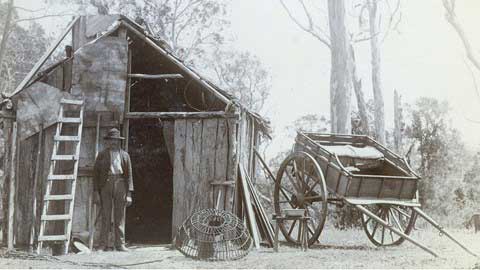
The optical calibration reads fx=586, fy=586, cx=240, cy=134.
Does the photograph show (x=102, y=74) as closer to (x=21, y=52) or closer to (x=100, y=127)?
(x=100, y=127)

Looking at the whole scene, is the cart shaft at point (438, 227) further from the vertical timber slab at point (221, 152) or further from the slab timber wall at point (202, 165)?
the vertical timber slab at point (221, 152)

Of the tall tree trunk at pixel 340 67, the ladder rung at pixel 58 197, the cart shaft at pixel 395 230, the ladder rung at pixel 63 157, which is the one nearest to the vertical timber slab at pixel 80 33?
the ladder rung at pixel 63 157

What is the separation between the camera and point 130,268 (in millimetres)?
7605

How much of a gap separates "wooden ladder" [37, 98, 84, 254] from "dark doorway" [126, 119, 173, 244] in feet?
12.0

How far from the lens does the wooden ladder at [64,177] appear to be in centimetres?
918

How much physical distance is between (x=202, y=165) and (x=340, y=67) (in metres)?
7.00

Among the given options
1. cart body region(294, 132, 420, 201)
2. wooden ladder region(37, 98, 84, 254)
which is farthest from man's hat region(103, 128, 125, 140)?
cart body region(294, 132, 420, 201)

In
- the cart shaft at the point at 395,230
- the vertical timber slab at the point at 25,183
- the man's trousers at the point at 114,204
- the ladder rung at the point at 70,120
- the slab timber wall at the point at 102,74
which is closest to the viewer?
the cart shaft at the point at 395,230

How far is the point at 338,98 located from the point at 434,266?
8928 mm

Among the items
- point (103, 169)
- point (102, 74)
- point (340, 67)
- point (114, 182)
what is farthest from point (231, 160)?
point (340, 67)

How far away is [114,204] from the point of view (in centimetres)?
960

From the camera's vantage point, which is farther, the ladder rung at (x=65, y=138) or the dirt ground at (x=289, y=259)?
the ladder rung at (x=65, y=138)

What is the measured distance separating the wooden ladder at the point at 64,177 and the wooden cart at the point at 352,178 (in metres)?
3.58

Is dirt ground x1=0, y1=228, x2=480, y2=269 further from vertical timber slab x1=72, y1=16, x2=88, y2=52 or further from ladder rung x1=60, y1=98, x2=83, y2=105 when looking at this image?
vertical timber slab x1=72, y1=16, x2=88, y2=52
